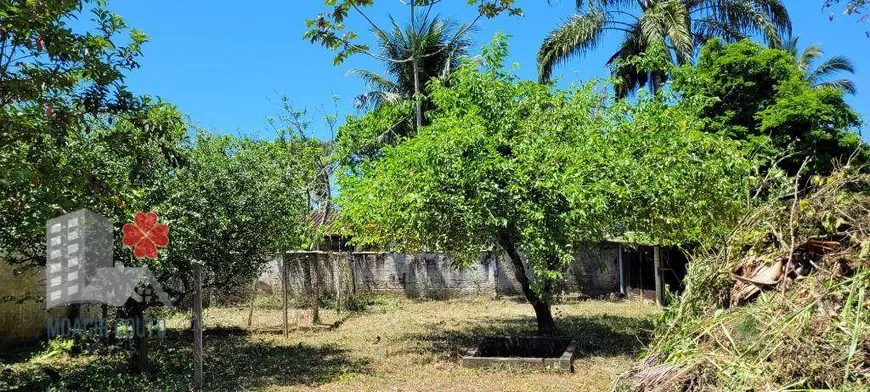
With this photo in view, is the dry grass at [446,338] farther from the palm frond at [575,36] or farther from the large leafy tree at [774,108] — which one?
the palm frond at [575,36]

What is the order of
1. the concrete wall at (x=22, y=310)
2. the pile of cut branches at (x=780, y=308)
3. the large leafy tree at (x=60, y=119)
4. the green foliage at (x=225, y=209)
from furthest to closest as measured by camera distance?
the concrete wall at (x=22, y=310) < the green foliage at (x=225, y=209) < the large leafy tree at (x=60, y=119) < the pile of cut branches at (x=780, y=308)

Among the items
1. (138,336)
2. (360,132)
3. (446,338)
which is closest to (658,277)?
(446,338)

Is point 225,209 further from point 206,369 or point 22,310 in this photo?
point 22,310

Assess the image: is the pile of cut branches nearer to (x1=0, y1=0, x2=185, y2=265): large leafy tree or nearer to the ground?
the ground

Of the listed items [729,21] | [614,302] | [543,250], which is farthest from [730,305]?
[729,21]

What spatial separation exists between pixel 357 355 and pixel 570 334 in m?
3.66

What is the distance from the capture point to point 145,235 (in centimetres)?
705

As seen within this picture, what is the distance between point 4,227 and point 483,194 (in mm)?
5058

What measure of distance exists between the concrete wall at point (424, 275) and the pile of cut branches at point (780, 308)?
11.5 meters

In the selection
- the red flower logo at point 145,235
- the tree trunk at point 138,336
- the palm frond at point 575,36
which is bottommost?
the tree trunk at point 138,336

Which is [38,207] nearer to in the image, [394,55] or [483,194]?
[483,194]

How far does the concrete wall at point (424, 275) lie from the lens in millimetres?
16406

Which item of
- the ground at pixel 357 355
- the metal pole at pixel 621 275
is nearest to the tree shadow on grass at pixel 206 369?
the ground at pixel 357 355

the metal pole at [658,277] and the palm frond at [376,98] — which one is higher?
the palm frond at [376,98]
